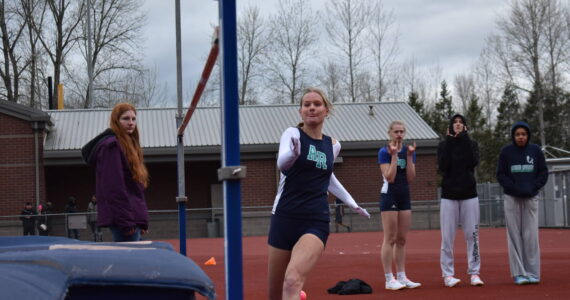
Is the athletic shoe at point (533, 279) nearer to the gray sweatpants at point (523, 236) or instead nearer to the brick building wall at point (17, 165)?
the gray sweatpants at point (523, 236)

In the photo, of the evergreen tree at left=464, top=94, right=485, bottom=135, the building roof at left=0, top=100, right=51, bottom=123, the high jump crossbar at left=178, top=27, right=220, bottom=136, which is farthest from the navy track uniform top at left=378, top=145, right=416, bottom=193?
the evergreen tree at left=464, top=94, right=485, bottom=135

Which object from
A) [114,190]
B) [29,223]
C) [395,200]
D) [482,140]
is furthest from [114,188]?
[482,140]

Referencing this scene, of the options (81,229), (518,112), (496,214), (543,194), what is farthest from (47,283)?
(518,112)

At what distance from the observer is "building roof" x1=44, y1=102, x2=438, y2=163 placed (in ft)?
108

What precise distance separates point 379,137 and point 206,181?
25.3 feet

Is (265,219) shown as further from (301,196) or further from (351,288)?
(301,196)

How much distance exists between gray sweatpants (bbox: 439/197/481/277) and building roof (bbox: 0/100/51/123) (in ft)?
78.7

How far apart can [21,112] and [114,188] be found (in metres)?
26.2

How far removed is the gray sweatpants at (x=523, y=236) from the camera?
9883 mm

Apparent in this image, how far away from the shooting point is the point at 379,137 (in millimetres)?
33906

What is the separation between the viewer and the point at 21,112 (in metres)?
30.7

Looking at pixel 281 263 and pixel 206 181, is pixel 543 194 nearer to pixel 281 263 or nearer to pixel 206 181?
pixel 206 181

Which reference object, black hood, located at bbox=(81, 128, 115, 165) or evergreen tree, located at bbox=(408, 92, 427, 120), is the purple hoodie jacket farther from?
evergreen tree, located at bbox=(408, 92, 427, 120)

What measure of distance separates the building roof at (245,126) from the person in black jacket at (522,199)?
73.6ft
